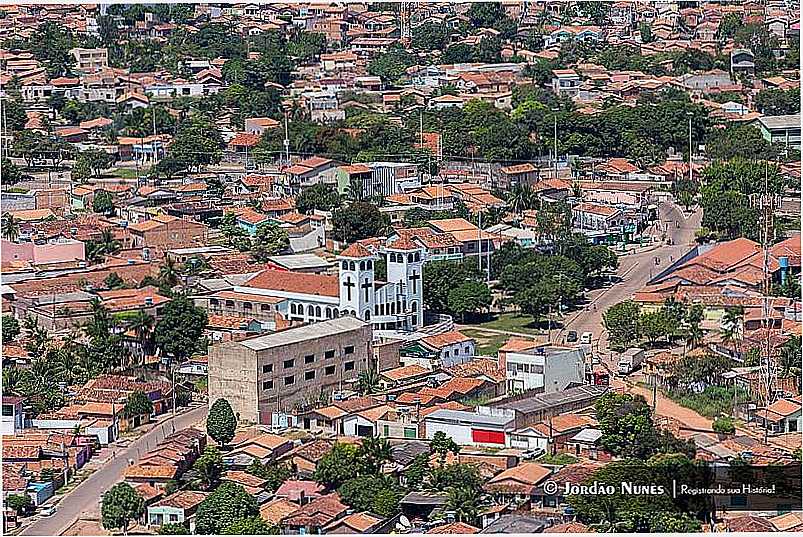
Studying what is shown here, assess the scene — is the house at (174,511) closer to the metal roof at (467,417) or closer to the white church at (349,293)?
the metal roof at (467,417)

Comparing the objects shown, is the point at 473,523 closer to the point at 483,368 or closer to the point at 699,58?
the point at 483,368

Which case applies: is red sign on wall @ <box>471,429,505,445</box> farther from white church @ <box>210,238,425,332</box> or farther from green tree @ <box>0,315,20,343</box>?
green tree @ <box>0,315,20,343</box>

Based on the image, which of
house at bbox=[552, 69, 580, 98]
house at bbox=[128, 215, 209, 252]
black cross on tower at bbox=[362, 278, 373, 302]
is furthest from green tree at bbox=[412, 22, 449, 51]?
black cross on tower at bbox=[362, 278, 373, 302]

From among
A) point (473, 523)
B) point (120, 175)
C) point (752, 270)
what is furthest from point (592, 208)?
point (473, 523)

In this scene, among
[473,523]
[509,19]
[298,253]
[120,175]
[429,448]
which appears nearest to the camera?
[473,523]

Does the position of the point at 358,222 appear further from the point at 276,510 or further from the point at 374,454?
the point at 276,510

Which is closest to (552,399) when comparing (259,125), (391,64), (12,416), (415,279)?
(415,279)

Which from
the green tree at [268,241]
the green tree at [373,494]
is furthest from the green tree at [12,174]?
the green tree at [373,494]
